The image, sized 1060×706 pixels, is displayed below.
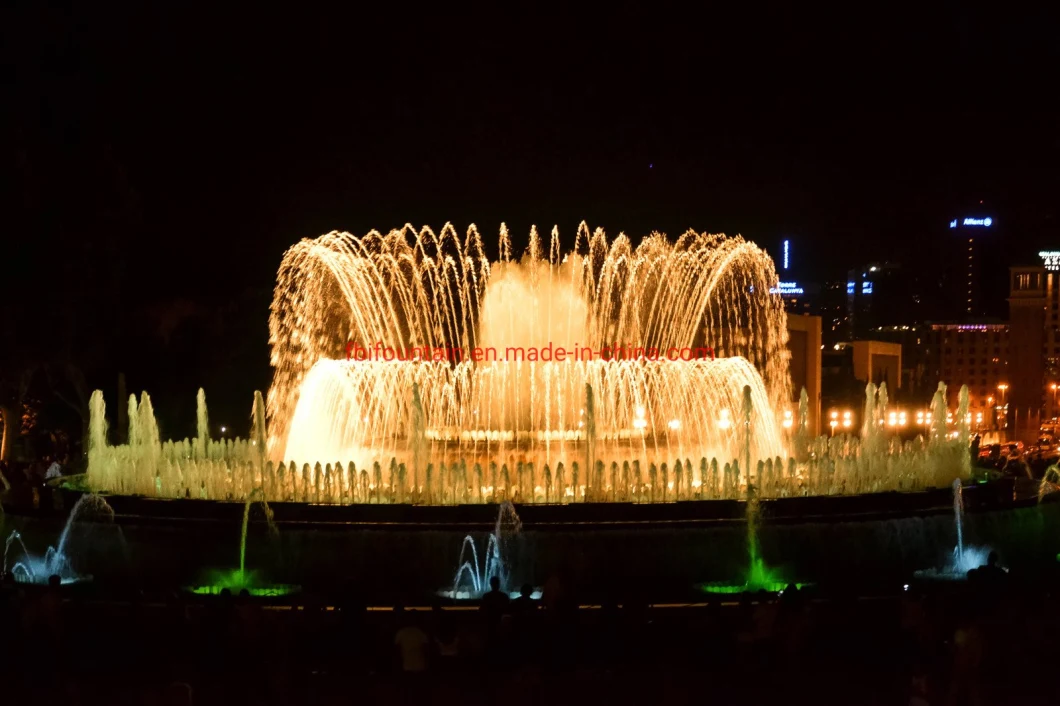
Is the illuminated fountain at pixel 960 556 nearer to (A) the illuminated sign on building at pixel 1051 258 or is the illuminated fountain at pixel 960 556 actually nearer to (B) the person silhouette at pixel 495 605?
(B) the person silhouette at pixel 495 605

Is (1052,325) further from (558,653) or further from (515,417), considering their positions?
(558,653)

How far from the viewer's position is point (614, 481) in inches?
685

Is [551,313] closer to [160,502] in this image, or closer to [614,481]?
[614,481]

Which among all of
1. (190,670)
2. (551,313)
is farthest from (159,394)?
(190,670)

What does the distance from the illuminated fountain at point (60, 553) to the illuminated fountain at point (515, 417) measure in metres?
1.90

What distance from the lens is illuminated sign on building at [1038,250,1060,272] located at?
120 metres

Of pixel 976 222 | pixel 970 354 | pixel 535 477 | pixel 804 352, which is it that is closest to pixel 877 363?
pixel 804 352

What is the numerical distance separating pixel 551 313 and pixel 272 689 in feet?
59.2

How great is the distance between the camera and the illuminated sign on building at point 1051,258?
120 metres

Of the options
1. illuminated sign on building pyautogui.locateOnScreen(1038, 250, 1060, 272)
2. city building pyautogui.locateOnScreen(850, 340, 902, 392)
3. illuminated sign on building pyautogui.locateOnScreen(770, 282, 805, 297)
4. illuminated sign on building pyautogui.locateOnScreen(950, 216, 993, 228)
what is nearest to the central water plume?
city building pyautogui.locateOnScreen(850, 340, 902, 392)

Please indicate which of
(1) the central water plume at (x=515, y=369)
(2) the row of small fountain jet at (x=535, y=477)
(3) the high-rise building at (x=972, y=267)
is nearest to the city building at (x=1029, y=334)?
(3) the high-rise building at (x=972, y=267)

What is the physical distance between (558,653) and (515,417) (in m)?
13.0

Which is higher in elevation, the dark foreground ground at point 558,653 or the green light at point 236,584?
the dark foreground ground at point 558,653

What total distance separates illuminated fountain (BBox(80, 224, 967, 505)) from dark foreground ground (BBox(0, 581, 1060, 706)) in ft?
19.8
